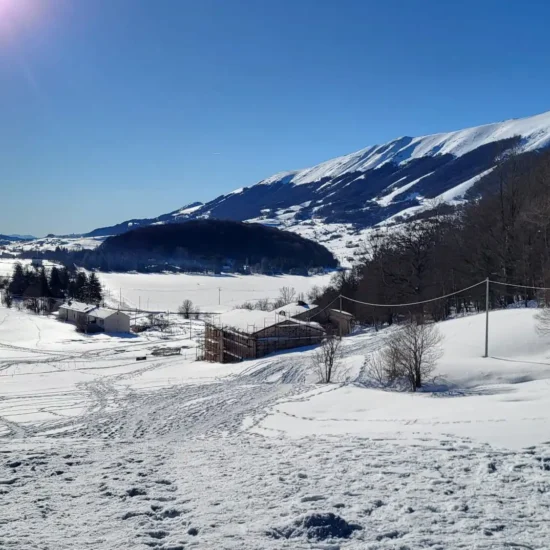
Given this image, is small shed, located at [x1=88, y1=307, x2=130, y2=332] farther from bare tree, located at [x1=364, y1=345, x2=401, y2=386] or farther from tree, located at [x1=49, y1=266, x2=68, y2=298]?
bare tree, located at [x1=364, y1=345, x2=401, y2=386]

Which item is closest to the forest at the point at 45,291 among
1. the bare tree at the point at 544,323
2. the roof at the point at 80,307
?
the roof at the point at 80,307

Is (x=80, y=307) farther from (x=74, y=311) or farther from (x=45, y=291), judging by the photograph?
(x=45, y=291)

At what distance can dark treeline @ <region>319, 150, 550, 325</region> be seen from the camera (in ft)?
125

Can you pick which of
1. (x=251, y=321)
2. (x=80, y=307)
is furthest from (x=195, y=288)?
(x=251, y=321)

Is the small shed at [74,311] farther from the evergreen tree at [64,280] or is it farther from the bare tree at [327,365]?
the bare tree at [327,365]

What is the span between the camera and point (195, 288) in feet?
486

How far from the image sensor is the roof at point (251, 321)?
46562 mm

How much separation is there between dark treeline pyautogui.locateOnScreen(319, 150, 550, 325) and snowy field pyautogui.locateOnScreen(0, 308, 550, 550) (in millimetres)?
17025

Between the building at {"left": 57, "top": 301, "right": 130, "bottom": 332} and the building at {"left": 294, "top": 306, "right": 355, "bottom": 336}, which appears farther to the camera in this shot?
the building at {"left": 57, "top": 301, "right": 130, "bottom": 332}

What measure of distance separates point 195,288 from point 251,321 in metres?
102

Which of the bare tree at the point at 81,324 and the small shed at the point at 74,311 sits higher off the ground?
the small shed at the point at 74,311

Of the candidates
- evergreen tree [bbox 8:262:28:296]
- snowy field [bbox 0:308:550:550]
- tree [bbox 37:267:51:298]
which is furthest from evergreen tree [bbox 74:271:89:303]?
snowy field [bbox 0:308:550:550]

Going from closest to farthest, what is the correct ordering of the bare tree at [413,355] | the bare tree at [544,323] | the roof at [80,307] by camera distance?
the bare tree at [413,355]
the bare tree at [544,323]
the roof at [80,307]

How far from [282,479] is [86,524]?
3.19 metres
